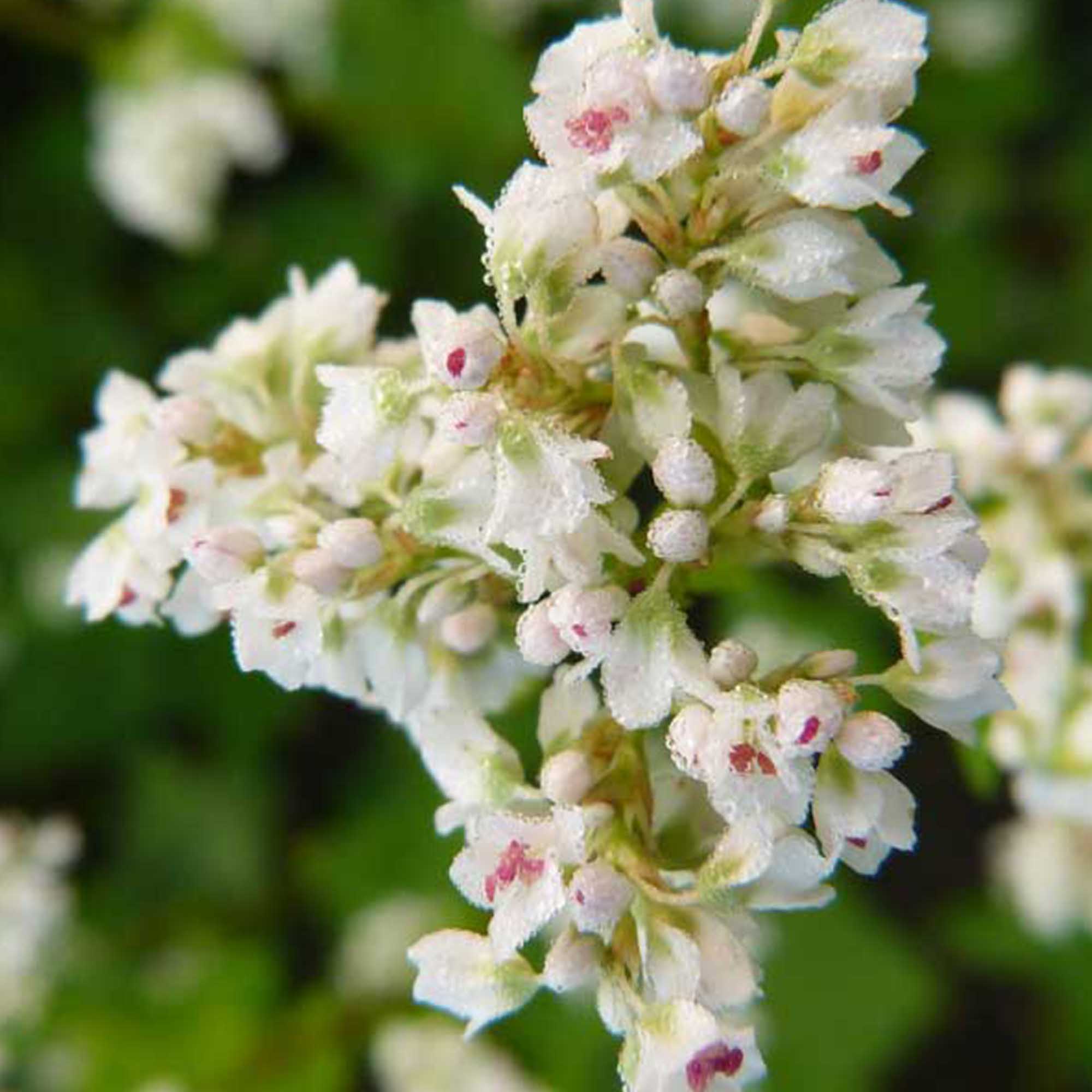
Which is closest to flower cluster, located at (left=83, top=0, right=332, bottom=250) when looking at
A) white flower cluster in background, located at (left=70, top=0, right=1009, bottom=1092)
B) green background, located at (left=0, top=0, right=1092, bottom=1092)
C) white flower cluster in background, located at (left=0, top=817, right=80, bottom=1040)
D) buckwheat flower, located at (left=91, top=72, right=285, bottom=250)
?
buckwheat flower, located at (left=91, top=72, right=285, bottom=250)

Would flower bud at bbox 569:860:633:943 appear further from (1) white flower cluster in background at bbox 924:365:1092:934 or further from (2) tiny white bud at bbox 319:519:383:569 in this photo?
(1) white flower cluster in background at bbox 924:365:1092:934

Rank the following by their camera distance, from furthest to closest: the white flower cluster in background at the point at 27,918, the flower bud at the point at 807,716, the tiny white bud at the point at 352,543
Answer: the white flower cluster in background at the point at 27,918, the tiny white bud at the point at 352,543, the flower bud at the point at 807,716

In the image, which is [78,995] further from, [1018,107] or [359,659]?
[1018,107]

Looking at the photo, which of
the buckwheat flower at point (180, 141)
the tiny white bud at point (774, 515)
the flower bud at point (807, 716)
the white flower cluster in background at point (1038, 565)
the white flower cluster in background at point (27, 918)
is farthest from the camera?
the buckwheat flower at point (180, 141)

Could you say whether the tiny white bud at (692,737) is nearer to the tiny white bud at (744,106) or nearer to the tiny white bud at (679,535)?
the tiny white bud at (679,535)

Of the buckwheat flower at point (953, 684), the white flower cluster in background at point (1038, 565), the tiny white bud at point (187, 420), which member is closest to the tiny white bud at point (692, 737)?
the buckwheat flower at point (953, 684)

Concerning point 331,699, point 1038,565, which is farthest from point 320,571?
point 331,699

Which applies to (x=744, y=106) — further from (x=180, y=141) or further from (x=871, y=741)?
(x=180, y=141)

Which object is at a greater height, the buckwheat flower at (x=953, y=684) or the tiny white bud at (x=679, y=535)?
the tiny white bud at (x=679, y=535)
